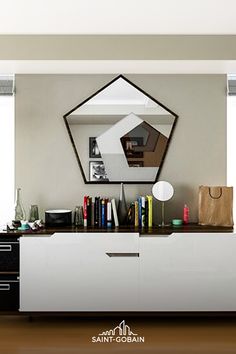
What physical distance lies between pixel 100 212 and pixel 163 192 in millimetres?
601

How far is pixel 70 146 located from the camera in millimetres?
3705

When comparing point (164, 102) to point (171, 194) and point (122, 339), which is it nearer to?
point (171, 194)

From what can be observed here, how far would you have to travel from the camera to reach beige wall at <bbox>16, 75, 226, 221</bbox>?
3686 mm

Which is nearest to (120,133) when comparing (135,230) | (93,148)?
(93,148)

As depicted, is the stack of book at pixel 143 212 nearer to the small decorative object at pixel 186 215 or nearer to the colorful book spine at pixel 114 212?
the colorful book spine at pixel 114 212

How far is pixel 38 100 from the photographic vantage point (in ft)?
12.2

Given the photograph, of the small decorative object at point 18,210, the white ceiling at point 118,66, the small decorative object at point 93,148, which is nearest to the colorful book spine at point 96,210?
the small decorative object at point 93,148

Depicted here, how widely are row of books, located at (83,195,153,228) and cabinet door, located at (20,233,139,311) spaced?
0.30 metres

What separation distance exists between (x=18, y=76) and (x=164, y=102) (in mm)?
1429

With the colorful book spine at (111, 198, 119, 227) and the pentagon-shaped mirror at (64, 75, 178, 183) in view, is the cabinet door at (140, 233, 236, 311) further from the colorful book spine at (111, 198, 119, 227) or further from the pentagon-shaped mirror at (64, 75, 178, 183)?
the pentagon-shaped mirror at (64, 75, 178, 183)

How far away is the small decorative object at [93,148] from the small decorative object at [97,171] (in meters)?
0.07
